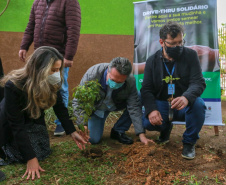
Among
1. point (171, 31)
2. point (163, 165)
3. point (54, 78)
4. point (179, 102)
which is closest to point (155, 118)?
point (179, 102)

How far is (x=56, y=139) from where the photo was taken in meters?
3.21

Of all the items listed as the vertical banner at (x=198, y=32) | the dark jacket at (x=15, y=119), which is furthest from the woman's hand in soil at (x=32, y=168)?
the vertical banner at (x=198, y=32)

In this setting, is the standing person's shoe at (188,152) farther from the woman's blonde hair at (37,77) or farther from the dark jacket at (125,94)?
the woman's blonde hair at (37,77)

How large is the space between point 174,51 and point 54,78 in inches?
54.1

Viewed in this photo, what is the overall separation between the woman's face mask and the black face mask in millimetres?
1280

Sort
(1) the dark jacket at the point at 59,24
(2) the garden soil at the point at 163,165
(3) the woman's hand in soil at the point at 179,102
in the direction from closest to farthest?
1. (2) the garden soil at the point at 163,165
2. (3) the woman's hand in soil at the point at 179,102
3. (1) the dark jacket at the point at 59,24

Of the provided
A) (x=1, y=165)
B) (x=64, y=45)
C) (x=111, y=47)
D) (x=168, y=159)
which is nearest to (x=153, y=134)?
(x=168, y=159)

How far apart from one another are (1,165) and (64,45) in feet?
5.84

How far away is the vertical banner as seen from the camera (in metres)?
3.30

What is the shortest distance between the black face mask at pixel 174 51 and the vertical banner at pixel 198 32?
75 centimetres

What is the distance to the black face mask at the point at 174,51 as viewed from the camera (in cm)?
272

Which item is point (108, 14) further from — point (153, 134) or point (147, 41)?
point (153, 134)

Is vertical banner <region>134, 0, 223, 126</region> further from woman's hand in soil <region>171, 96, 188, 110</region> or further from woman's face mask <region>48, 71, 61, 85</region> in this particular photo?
woman's face mask <region>48, 71, 61, 85</region>

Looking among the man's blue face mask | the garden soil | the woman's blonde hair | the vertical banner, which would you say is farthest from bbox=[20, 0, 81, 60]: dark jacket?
the garden soil
